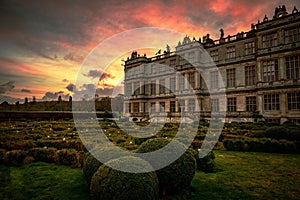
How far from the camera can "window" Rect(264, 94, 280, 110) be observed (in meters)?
24.9

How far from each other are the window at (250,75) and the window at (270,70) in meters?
2.12

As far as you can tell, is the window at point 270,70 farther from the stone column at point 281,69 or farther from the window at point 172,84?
the window at point 172,84

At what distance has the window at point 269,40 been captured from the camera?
83.8 feet

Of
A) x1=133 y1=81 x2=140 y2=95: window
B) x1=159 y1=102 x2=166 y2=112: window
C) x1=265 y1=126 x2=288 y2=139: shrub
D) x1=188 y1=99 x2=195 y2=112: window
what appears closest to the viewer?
x1=265 y1=126 x2=288 y2=139: shrub

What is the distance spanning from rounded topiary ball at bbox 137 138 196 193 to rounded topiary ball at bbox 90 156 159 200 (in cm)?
104

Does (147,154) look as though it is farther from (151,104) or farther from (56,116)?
(56,116)

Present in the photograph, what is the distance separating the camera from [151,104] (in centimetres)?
4325

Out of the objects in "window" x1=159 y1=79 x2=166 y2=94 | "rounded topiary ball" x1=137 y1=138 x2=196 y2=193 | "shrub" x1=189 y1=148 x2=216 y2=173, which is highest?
"window" x1=159 y1=79 x2=166 y2=94

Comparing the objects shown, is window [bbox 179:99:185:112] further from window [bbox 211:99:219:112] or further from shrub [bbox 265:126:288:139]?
shrub [bbox 265:126:288:139]

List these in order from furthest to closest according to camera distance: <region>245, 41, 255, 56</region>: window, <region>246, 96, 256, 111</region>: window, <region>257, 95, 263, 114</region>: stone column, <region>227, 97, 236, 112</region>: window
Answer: <region>227, 97, 236, 112</region>: window → <region>245, 41, 255, 56</region>: window → <region>246, 96, 256, 111</region>: window → <region>257, 95, 263, 114</region>: stone column

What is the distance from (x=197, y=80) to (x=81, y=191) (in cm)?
2980

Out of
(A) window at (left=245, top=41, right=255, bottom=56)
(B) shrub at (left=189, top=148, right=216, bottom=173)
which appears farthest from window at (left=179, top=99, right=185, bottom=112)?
(B) shrub at (left=189, top=148, right=216, bottom=173)

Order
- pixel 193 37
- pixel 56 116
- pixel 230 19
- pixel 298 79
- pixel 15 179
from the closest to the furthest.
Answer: pixel 15 179 → pixel 230 19 → pixel 298 79 → pixel 193 37 → pixel 56 116

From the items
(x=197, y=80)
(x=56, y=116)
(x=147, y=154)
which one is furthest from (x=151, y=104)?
(x=147, y=154)
